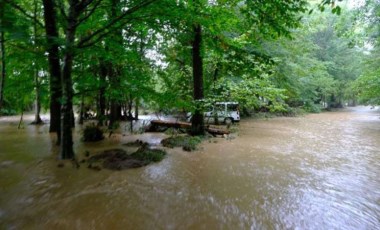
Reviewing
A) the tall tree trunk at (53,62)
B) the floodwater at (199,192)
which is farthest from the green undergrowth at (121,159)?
the tall tree trunk at (53,62)

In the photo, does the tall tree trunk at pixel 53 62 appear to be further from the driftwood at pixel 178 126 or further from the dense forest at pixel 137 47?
the driftwood at pixel 178 126

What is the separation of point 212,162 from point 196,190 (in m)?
2.29

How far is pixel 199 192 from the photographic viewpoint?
5414 millimetres

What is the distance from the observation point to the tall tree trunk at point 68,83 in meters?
6.83

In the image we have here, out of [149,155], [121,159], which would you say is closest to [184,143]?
[149,155]

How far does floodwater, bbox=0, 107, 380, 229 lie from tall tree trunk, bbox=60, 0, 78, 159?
0.56 meters

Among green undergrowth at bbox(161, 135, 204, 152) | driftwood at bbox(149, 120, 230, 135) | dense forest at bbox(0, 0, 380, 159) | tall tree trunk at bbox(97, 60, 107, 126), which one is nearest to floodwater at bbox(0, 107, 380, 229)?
green undergrowth at bbox(161, 135, 204, 152)

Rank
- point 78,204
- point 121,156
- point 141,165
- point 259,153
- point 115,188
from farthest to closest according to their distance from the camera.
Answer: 1. point 259,153
2. point 121,156
3. point 141,165
4. point 115,188
5. point 78,204

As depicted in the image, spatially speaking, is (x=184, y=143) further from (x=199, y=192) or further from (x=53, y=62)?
(x=53, y=62)

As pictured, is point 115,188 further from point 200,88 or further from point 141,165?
point 200,88

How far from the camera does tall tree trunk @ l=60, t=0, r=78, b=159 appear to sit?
269 inches

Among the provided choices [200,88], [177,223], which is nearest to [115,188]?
[177,223]

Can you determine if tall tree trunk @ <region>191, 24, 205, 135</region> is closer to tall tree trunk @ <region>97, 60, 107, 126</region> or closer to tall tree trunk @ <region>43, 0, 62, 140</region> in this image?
tall tree trunk @ <region>97, 60, 107, 126</region>

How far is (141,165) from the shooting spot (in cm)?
721
